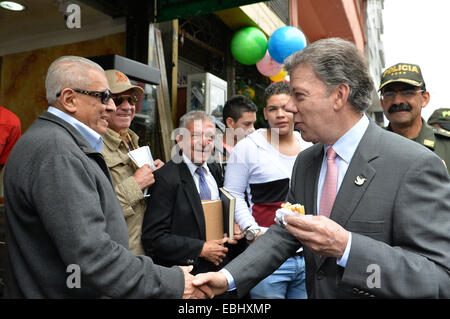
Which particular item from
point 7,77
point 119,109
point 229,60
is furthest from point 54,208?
point 229,60

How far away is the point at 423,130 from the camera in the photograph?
2.93 m

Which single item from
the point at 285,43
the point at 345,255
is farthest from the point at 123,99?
the point at 285,43

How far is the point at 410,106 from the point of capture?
2.88 meters

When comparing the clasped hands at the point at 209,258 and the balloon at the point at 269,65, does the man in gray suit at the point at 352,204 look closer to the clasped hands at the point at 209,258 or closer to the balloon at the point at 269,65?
the clasped hands at the point at 209,258

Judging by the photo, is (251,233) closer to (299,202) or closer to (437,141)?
(299,202)

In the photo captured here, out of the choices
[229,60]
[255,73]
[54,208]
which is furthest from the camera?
[255,73]

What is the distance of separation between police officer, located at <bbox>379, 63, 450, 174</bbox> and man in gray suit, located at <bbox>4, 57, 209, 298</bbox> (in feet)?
7.38

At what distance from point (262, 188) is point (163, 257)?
98cm

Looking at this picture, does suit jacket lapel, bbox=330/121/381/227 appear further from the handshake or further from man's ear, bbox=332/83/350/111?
the handshake

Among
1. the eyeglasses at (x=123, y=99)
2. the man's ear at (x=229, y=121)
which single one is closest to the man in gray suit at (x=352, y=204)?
the eyeglasses at (x=123, y=99)

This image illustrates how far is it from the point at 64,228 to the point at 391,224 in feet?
4.53

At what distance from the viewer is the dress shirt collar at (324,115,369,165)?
1.80 meters
